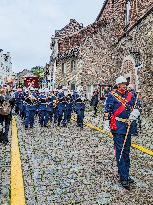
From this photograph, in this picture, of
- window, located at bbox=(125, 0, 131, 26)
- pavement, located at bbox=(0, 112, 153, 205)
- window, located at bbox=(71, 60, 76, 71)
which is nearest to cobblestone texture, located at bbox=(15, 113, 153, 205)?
pavement, located at bbox=(0, 112, 153, 205)

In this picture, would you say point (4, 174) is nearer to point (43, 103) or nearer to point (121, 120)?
point (121, 120)

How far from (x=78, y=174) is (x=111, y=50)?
31367mm

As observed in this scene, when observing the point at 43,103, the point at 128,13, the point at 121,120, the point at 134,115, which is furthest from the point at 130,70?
the point at 134,115

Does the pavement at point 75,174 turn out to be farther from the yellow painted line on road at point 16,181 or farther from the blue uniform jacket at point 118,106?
the blue uniform jacket at point 118,106

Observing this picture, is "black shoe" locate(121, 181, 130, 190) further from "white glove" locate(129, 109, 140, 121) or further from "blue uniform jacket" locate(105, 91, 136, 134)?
"white glove" locate(129, 109, 140, 121)

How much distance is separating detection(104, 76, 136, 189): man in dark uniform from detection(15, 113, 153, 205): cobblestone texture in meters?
0.41

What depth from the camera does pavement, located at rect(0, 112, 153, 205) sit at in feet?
20.9

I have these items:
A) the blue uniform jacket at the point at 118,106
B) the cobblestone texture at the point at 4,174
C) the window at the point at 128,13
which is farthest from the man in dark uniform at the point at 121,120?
the window at the point at 128,13

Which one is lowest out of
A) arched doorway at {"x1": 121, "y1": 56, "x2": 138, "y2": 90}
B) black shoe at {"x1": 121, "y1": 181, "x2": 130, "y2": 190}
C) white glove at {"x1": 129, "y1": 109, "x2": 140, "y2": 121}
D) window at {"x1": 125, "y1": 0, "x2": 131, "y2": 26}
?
black shoe at {"x1": 121, "y1": 181, "x2": 130, "y2": 190}

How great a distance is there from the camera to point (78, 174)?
7.95m

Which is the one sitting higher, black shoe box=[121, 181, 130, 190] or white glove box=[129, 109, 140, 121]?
white glove box=[129, 109, 140, 121]

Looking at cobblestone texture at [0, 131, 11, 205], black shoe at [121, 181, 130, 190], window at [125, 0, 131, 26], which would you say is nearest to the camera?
cobblestone texture at [0, 131, 11, 205]

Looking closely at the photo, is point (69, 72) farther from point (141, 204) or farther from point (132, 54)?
point (141, 204)

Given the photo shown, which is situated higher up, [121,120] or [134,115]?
[134,115]
